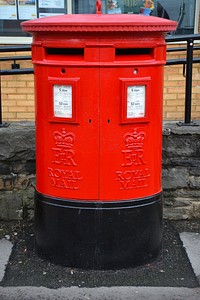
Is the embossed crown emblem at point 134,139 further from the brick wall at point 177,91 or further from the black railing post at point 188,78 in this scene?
the brick wall at point 177,91

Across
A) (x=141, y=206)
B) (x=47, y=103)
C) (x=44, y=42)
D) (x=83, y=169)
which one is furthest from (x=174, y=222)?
(x=44, y=42)

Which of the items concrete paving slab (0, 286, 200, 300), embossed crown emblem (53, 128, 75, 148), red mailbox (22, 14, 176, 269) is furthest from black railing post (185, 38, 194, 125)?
concrete paving slab (0, 286, 200, 300)

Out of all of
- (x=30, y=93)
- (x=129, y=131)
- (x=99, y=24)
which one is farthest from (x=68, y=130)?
(x=30, y=93)

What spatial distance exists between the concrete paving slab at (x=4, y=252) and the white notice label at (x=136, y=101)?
1.33 metres

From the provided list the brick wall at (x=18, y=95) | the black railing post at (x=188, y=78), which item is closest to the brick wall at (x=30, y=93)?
the brick wall at (x=18, y=95)

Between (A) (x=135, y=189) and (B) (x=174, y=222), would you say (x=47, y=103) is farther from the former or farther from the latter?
(B) (x=174, y=222)

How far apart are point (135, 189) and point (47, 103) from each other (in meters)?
0.79

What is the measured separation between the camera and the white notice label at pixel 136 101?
9.48 ft

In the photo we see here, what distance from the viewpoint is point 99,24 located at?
2.71 meters

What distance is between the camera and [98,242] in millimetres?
3074

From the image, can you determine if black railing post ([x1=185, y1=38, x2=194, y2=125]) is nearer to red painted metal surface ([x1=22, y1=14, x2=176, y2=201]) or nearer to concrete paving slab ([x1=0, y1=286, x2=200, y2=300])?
red painted metal surface ([x1=22, y1=14, x2=176, y2=201])

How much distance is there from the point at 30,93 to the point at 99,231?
2.87m

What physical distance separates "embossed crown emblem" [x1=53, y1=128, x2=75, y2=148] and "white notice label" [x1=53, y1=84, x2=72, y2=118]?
109 millimetres

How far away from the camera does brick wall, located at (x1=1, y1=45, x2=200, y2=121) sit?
217 inches
